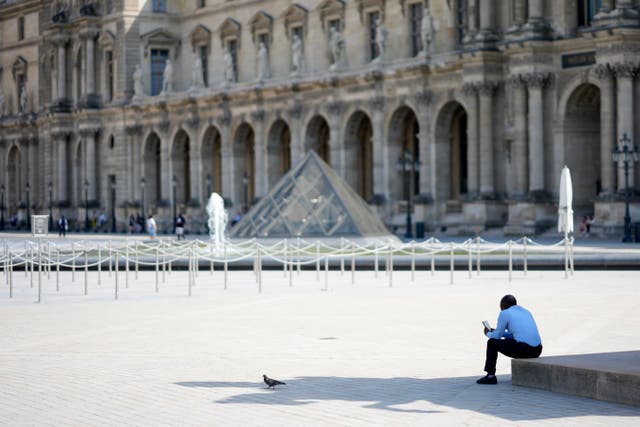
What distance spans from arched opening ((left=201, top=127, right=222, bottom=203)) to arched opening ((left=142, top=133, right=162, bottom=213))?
15.9 ft

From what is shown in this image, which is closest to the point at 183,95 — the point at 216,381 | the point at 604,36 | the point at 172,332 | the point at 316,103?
the point at 316,103

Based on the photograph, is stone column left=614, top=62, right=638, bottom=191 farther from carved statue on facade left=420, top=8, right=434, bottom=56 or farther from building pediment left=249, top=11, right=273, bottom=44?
building pediment left=249, top=11, right=273, bottom=44

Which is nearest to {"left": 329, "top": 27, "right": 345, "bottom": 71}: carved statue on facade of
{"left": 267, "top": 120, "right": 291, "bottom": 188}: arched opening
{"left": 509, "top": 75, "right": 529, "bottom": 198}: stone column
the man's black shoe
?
{"left": 267, "top": 120, "right": 291, "bottom": 188}: arched opening

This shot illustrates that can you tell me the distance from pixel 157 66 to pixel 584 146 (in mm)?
37701

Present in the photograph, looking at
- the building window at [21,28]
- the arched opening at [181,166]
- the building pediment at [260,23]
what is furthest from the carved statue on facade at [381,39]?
the building window at [21,28]

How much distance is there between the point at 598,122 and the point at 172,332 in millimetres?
39355

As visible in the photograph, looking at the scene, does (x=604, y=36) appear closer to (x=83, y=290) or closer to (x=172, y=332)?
(x=83, y=290)

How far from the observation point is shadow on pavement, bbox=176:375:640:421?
1398 cm

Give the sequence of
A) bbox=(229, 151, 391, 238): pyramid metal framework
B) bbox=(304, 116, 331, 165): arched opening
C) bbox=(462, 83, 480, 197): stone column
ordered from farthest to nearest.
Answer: bbox=(304, 116, 331, 165): arched opening
bbox=(462, 83, 480, 197): stone column
bbox=(229, 151, 391, 238): pyramid metal framework

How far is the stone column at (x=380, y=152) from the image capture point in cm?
6750

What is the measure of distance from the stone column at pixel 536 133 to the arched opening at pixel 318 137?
17.6 meters

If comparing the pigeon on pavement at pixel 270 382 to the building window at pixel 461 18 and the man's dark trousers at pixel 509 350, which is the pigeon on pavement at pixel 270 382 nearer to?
the man's dark trousers at pixel 509 350

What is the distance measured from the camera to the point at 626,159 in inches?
2014

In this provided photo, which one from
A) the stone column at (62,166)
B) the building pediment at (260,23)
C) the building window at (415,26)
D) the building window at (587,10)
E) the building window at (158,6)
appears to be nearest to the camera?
the building window at (587,10)
